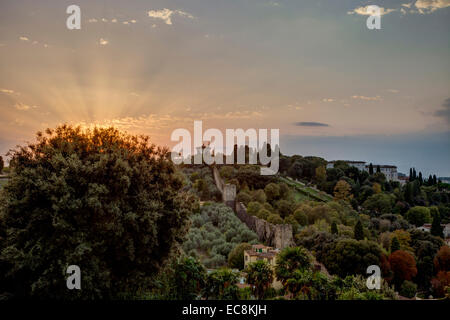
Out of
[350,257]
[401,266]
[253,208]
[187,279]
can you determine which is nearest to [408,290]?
[401,266]

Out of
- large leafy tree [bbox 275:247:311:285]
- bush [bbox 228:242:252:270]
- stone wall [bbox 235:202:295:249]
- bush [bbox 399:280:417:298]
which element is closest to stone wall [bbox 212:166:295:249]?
stone wall [bbox 235:202:295:249]

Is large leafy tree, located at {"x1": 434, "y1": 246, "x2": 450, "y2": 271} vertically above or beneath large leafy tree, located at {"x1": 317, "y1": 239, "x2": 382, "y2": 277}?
beneath

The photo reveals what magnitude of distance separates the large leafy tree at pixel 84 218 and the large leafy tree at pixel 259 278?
3.59 metres

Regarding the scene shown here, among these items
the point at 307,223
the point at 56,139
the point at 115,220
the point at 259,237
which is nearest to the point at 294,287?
the point at 115,220

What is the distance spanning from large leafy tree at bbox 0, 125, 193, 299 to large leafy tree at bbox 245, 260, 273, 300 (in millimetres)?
3593

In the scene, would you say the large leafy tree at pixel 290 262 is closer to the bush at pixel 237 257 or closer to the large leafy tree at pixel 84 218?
the large leafy tree at pixel 84 218

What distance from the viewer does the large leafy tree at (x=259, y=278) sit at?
39.9 feet

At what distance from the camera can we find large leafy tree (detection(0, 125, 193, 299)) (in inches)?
315

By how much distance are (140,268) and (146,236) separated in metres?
1.14

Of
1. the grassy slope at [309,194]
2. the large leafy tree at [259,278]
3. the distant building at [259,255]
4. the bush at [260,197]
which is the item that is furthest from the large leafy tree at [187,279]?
the grassy slope at [309,194]

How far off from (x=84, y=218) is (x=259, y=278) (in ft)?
20.9

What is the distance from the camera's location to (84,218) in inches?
325

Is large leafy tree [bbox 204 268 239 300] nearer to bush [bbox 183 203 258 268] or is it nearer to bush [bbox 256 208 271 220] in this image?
bush [bbox 183 203 258 268]

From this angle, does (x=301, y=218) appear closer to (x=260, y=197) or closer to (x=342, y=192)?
(x=260, y=197)
